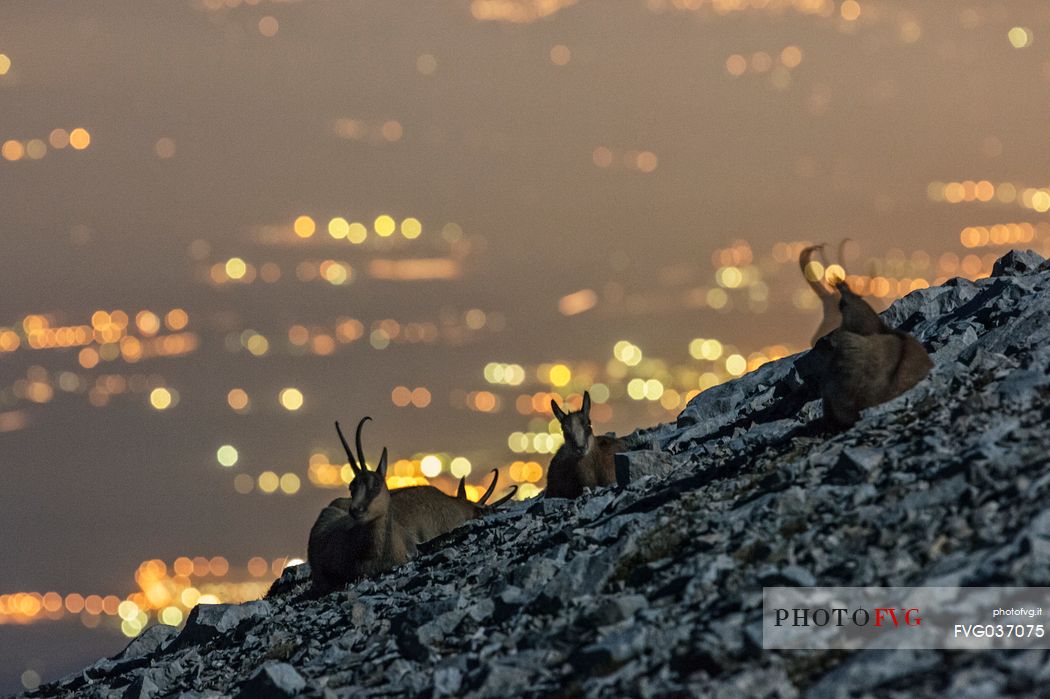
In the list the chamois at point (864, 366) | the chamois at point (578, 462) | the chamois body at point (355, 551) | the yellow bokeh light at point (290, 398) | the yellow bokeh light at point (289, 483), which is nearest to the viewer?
the chamois at point (864, 366)

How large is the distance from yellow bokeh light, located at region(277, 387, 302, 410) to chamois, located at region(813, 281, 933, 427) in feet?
576

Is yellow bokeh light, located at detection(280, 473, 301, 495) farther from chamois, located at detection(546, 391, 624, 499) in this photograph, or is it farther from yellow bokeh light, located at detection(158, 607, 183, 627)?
chamois, located at detection(546, 391, 624, 499)

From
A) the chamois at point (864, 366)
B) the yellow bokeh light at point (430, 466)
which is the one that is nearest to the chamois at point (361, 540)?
the chamois at point (864, 366)

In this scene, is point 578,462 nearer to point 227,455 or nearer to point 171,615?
point 171,615

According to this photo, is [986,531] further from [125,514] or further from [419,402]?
[419,402]

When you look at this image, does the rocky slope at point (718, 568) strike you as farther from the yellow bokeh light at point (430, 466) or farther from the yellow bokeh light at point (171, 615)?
the yellow bokeh light at point (430, 466)

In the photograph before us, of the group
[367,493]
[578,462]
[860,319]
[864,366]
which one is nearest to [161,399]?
[578,462]

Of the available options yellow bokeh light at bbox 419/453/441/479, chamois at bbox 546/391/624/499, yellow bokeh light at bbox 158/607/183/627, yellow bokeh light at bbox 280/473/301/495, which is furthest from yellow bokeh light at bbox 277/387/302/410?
chamois at bbox 546/391/624/499

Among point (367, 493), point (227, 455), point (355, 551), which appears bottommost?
point (355, 551)

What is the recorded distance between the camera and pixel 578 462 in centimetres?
2320

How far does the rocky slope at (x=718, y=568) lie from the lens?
1057 cm

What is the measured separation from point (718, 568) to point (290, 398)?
183331mm

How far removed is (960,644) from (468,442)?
500 ft

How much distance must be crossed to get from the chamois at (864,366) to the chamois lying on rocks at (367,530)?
714cm
